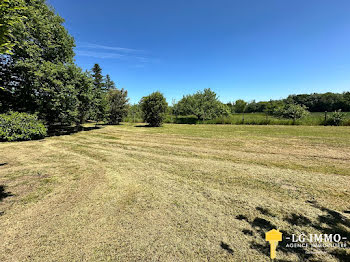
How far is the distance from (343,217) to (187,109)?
92.1 feet

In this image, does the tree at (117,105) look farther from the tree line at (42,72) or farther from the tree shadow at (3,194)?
the tree shadow at (3,194)

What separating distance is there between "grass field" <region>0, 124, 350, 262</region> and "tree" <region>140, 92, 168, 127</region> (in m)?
14.7

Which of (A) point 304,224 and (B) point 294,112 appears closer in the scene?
(A) point 304,224

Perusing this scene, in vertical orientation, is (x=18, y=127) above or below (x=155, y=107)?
below

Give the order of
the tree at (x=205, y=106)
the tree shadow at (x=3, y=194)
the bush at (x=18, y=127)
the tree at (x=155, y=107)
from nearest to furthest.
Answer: the tree shadow at (x=3, y=194)
the bush at (x=18, y=127)
the tree at (x=155, y=107)
the tree at (x=205, y=106)

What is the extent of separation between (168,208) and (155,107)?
17.2m

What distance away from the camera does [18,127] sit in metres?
8.05

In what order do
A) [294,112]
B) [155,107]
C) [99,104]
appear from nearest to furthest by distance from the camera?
1. [99,104]
2. [294,112]
3. [155,107]

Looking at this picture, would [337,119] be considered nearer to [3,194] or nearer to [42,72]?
[3,194]

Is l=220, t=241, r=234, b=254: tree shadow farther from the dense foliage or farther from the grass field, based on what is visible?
the dense foliage

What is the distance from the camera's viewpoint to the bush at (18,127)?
7570 mm

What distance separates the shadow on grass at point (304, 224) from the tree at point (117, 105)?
23.9 meters

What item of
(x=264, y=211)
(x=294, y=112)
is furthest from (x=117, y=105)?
(x=294, y=112)

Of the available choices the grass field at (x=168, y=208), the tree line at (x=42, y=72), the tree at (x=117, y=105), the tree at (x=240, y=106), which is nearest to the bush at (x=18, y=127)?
the tree line at (x=42, y=72)
